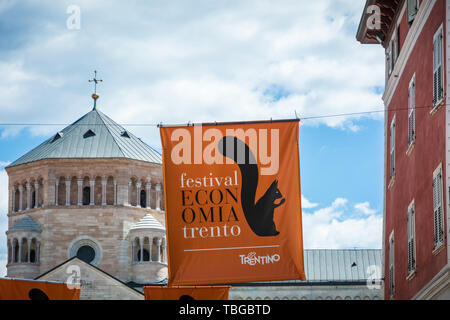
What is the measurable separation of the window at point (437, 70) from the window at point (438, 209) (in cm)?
196

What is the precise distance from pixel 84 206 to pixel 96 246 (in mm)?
3536

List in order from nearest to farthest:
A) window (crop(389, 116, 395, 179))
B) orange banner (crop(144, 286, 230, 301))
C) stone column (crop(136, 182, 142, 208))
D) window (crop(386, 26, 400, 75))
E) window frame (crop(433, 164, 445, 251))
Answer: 1. window frame (crop(433, 164, 445, 251))
2. orange banner (crop(144, 286, 230, 301))
3. window (crop(386, 26, 400, 75))
4. window (crop(389, 116, 395, 179))
5. stone column (crop(136, 182, 142, 208))

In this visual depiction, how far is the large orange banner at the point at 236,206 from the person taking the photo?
25141 millimetres

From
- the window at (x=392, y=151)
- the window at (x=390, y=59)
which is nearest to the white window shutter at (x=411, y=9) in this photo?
the window at (x=390, y=59)

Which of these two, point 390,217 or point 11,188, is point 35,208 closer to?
point 11,188

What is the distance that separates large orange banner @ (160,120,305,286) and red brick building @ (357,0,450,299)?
3705mm

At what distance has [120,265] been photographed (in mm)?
79938

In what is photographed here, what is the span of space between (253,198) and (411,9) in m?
8.89

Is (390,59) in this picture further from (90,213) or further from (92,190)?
(90,213)

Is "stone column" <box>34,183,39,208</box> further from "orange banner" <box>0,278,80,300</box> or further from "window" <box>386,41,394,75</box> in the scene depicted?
"orange banner" <box>0,278,80,300</box>

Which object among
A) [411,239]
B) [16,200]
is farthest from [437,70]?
[16,200]

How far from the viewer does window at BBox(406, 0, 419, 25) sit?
95.9 feet

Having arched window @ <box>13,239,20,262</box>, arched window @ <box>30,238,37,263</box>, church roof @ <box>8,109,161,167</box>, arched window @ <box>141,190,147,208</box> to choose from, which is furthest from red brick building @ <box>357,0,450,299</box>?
arched window @ <box>13,239,20,262</box>

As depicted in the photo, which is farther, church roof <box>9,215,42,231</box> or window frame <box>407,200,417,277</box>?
church roof <box>9,215,42,231</box>
